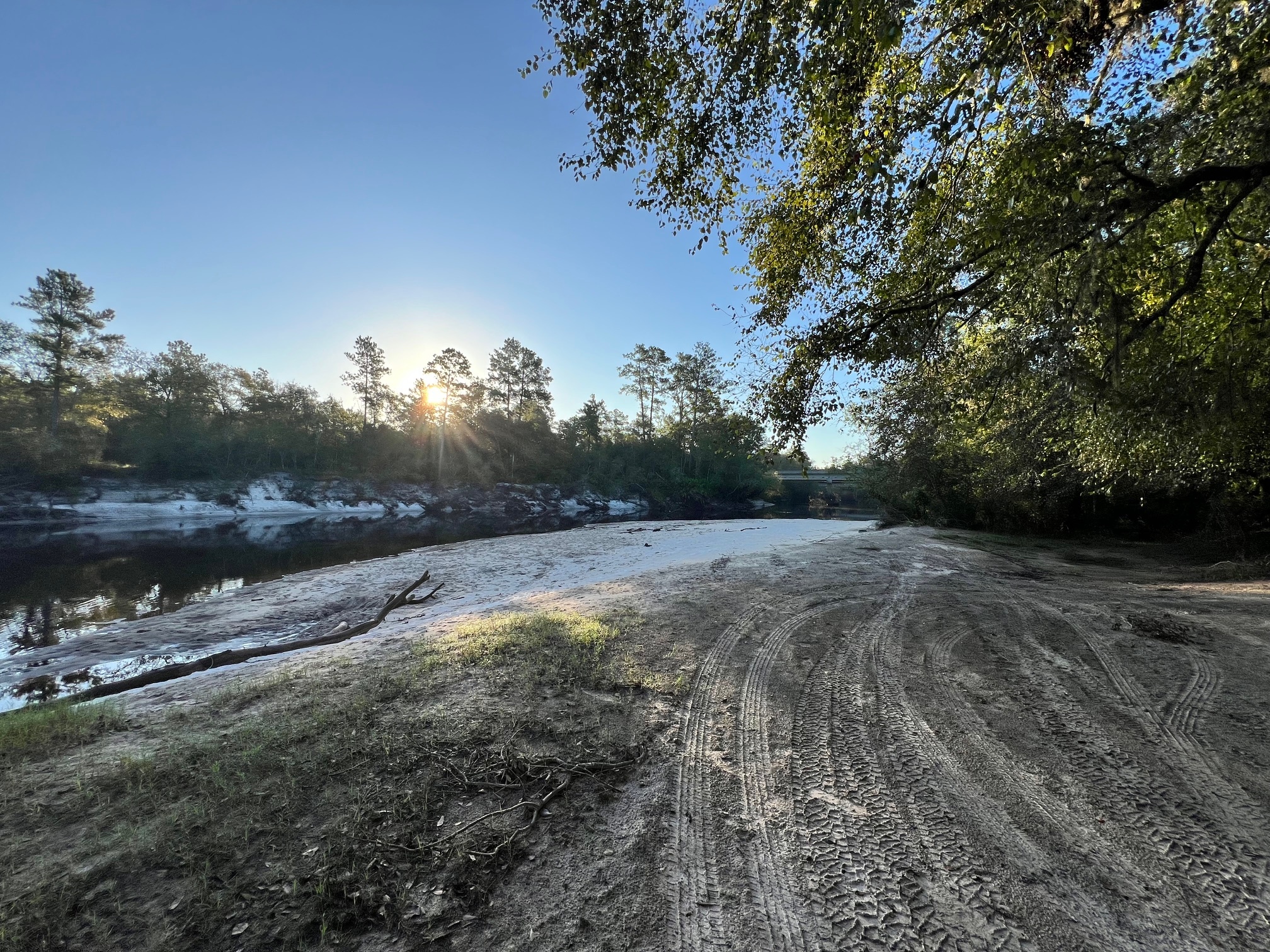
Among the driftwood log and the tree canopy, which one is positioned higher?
the tree canopy

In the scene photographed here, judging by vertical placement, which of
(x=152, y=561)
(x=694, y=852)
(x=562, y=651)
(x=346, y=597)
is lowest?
(x=346, y=597)

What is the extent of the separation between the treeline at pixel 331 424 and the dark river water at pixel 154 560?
37.7 feet

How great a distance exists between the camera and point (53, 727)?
3.64m

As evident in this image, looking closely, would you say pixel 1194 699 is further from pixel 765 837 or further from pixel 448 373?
pixel 448 373

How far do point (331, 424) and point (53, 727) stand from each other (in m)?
57.7

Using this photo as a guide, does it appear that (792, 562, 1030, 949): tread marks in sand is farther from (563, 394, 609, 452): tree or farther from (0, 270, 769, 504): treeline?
(563, 394, 609, 452): tree

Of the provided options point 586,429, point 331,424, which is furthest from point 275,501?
point 586,429

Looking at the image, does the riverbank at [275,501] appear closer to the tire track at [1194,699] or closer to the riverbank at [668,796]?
the riverbank at [668,796]

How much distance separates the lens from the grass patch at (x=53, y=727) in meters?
3.35

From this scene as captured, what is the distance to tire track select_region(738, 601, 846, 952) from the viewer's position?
191 cm

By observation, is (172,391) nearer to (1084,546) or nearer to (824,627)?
(824,627)

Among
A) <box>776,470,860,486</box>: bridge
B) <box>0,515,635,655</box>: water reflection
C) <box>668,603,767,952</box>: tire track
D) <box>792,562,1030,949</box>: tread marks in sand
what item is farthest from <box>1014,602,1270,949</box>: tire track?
<box>776,470,860,486</box>: bridge

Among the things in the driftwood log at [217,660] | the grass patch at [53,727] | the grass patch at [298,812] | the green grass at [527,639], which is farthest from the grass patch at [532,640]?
the grass patch at [53,727]

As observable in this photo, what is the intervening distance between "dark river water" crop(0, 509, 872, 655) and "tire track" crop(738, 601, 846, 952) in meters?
11.5
